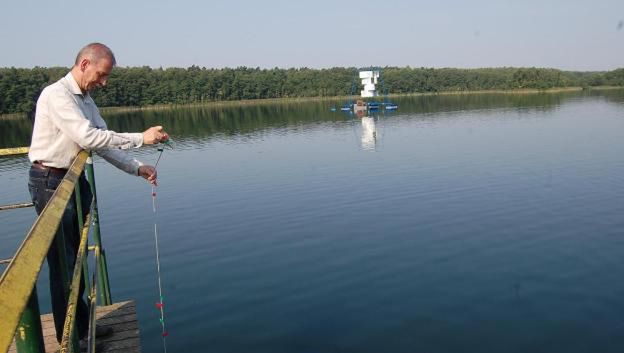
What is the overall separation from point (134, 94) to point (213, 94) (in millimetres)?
24287

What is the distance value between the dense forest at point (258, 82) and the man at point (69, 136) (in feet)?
377

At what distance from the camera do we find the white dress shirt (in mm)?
3943

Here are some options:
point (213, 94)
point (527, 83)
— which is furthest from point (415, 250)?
point (527, 83)

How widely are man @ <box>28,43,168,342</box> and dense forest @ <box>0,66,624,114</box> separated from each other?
4528 inches

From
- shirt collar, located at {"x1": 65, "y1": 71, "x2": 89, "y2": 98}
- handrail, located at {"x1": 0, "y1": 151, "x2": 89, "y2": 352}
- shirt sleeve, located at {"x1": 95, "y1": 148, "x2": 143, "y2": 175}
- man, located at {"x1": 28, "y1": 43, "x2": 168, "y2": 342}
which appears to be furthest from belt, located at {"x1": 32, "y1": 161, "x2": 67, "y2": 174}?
handrail, located at {"x1": 0, "y1": 151, "x2": 89, "y2": 352}

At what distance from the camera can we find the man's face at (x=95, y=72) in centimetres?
420

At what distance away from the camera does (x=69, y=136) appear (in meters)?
3.98

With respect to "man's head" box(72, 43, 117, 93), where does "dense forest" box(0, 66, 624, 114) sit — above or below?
above

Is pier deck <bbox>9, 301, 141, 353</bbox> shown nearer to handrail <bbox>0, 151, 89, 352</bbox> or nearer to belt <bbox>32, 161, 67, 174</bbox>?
belt <bbox>32, 161, 67, 174</bbox>

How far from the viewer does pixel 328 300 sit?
9781 mm

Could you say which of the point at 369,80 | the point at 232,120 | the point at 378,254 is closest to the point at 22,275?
the point at 378,254

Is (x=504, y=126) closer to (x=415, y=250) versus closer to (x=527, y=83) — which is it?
(x=415, y=250)

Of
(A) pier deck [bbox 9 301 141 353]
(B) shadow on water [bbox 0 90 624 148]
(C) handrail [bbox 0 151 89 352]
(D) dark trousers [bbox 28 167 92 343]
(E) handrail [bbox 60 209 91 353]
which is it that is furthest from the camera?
(B) shadow on water [bbox 0 90 624 148]

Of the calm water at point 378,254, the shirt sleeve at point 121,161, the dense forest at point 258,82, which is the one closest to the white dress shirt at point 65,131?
the shirt sleeve at point 121,161
